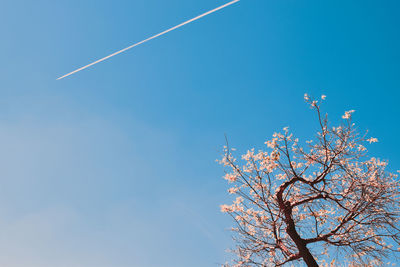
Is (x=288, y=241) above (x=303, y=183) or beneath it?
beneath

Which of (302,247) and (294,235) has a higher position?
(294,235)

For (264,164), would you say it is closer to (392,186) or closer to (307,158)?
(307,158)

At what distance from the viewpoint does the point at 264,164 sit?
1065cm

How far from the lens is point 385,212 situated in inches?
351

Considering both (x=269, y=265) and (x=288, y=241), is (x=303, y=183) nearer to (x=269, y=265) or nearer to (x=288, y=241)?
(x=288, y=241)

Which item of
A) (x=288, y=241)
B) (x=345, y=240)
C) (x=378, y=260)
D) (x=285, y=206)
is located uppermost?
(x=285, y=206)

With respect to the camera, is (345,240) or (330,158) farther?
(345,240)

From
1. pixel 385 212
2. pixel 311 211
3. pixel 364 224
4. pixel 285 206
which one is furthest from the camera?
pixel 311 211

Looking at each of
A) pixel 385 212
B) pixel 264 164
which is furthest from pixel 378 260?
pixel 264 164

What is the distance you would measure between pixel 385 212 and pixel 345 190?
4.26ft

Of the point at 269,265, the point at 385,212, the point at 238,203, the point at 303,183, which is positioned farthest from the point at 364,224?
the point at 238,203

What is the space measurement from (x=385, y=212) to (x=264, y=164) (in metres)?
4.13

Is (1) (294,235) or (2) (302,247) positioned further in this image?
(1) (294,235)

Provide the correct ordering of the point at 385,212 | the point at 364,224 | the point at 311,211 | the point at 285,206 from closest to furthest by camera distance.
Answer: the point at 385,212
the point at 364,224
the point at 285,206
the point at 311,211
